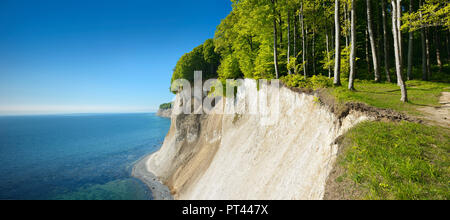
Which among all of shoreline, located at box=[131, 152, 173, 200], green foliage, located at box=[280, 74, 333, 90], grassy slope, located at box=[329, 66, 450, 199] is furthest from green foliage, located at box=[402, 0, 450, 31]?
shoreline, located at box=[131, 152, 173, 200]

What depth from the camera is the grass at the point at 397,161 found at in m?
3.91

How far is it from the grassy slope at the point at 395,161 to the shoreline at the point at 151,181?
2236cm

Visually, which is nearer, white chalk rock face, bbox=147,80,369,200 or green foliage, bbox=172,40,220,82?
white chalk rock face, bbox=147,80,369,200

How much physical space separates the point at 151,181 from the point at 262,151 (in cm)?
2203

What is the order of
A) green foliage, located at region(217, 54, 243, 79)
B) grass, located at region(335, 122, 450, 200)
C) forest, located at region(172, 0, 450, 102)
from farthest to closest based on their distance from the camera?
green foliage, located at region(217, 54, 243, 79) < forest, located at region(172, 0, 450, 102) < grass, located at region(335, 122, 450, 200)

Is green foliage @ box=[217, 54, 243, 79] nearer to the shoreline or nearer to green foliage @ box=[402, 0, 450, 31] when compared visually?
green foliage @ box=[402, 0, 450, 31]

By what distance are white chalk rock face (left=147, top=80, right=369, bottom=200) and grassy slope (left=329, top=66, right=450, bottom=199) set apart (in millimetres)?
1180

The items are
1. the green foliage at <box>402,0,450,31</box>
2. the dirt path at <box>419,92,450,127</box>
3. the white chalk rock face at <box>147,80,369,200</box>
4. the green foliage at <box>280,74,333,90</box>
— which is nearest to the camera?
the dirt path at <box>419,92,450,127</box>

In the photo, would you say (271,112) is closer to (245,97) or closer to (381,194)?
(245,97)

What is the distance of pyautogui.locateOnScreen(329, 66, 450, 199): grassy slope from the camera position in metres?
3.94

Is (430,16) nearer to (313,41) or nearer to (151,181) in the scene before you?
(313,41)
